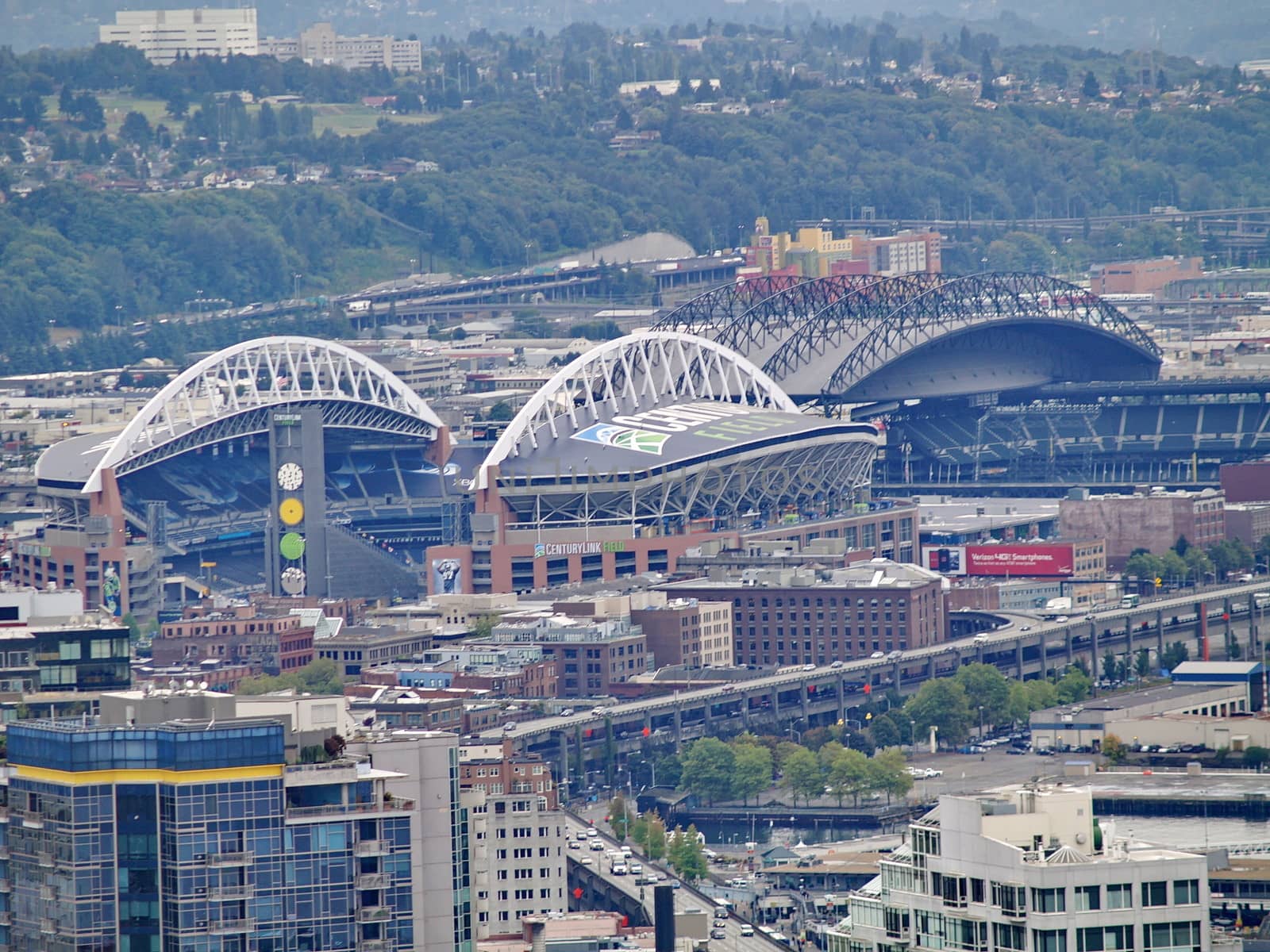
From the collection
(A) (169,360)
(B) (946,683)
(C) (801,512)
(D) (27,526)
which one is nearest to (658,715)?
(B) (946,683)

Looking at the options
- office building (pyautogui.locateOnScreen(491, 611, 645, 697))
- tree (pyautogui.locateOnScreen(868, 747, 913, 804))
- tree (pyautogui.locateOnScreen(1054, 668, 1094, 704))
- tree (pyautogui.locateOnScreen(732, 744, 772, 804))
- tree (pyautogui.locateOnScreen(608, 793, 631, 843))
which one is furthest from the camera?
office building (pyautogui.locateOnScreen(491, 611, 645, 697))

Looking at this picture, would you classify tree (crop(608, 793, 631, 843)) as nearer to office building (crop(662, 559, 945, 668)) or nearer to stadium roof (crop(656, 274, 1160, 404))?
office building (crop(662, 559, 945, 668))

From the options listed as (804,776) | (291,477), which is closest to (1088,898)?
(804,776)

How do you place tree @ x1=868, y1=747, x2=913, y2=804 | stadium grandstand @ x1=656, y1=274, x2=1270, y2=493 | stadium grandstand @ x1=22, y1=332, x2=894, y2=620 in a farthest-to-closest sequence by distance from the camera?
stadium grandstand @ x1=656, y1=274, x2=1270, y2=493 → stadium grandstand @ x1=22, y1=332, x2=894, y2=620 → tree @ x1=868, y1=747, x2=913, y2=804

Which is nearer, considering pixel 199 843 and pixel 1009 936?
pixel 1009 936

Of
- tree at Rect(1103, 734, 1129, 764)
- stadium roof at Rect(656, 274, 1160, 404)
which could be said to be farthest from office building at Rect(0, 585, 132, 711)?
stadium roof at Rect(656, 274, 1160, 404)

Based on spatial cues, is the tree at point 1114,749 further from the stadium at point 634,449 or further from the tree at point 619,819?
the stadium at point 634,449

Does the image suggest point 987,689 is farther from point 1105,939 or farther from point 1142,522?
point 1105,939

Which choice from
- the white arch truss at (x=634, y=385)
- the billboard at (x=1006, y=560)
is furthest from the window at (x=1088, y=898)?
the white arch truss at (x=634, y=385)
